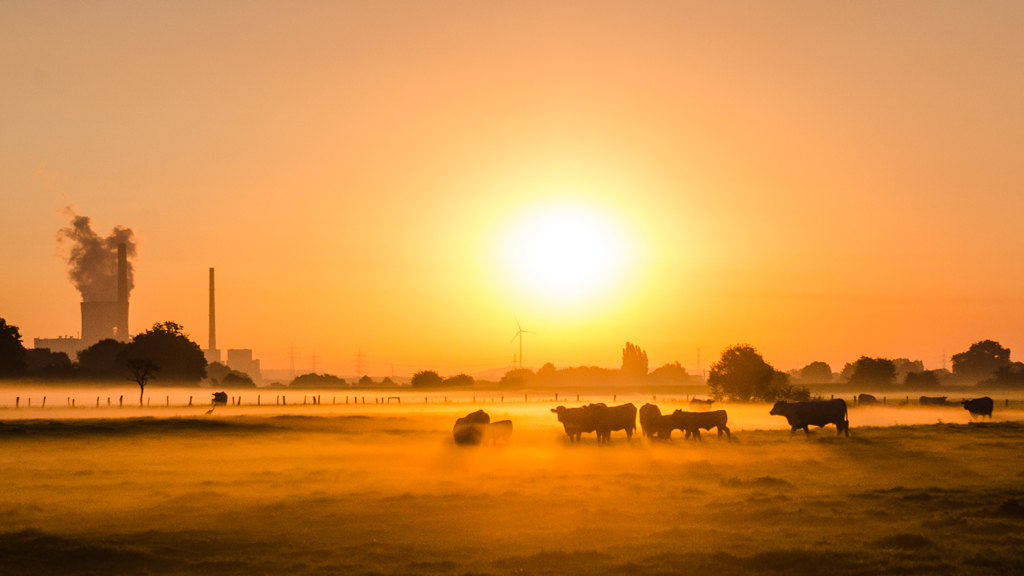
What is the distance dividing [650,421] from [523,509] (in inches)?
1086

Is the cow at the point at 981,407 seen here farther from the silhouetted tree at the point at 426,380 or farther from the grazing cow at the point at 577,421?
the silhouetted tree at the point at 426,380

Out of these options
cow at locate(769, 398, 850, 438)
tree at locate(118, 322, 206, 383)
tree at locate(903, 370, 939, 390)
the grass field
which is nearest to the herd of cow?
cow at locate(769, 398, 850, 438)

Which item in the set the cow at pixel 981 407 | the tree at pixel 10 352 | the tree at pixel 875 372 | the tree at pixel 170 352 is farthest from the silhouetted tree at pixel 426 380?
the cow at pixel 981 407

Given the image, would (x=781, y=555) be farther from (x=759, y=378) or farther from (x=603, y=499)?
(x=759, y=378)

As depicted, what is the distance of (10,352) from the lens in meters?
153

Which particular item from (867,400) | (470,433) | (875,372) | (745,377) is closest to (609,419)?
(470,433)

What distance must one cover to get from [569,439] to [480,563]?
105 ft

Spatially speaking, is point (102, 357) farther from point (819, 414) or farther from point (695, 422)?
point (819, 414)

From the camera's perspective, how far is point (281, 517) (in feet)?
74.3

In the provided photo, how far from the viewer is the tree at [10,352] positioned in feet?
497

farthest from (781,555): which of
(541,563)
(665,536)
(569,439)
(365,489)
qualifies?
(569,439)

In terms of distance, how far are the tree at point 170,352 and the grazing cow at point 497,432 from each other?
418 feet

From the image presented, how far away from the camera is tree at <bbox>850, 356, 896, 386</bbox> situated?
189262 millimetres

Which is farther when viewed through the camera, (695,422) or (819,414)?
(695,422)
